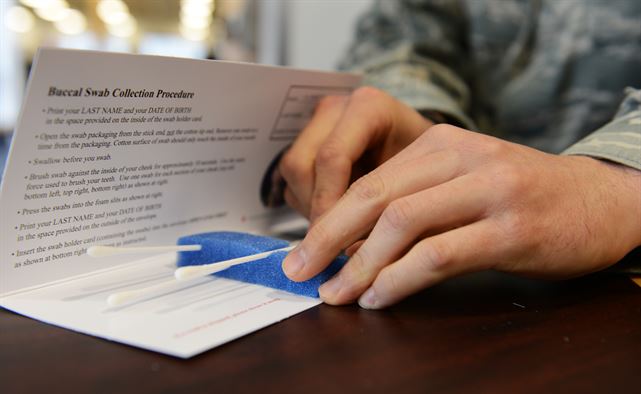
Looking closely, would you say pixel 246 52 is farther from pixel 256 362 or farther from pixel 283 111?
pixel 256 362

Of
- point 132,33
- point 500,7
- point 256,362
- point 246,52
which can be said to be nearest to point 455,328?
point 256,362

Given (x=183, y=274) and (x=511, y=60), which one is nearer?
(x=183, y=274)

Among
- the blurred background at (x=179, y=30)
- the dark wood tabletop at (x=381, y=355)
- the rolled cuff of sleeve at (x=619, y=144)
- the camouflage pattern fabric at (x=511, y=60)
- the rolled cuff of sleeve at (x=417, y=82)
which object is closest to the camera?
the dark wood tabletop at (x=381, y=355)

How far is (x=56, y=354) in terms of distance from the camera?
1.12 feet

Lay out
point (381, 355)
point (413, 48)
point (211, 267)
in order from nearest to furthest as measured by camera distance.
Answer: point (381, 355) < point (211, 267) < point (413, 48)

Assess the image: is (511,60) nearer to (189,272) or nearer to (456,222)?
(456,222)

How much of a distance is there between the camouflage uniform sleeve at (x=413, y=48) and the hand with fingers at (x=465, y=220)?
434 millimetres

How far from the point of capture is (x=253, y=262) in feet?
1.58

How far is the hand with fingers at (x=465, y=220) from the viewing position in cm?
43

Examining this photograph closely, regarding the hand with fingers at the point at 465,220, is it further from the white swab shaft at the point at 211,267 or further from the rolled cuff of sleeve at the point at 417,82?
the rolled cuff of sleeve at the point at 417,82

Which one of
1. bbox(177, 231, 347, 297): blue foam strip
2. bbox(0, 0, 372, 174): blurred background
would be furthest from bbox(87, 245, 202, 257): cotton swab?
bbox(0, 0, 372, 174): blurred background

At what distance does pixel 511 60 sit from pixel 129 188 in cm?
89

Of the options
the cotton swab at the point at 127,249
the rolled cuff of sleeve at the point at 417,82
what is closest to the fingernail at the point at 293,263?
the cotton swab at the point at 127,249

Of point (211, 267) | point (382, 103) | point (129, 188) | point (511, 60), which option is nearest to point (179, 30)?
point (511, 60)
